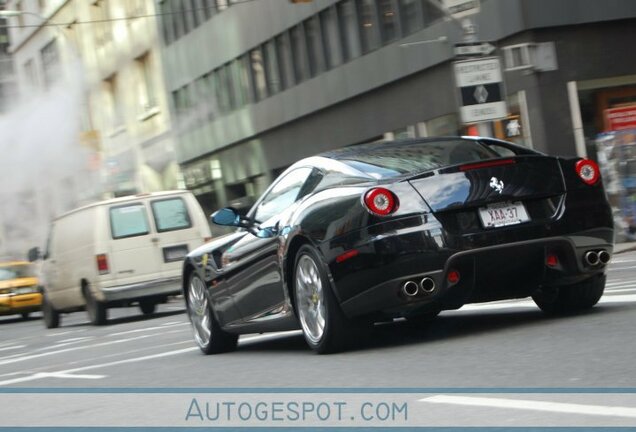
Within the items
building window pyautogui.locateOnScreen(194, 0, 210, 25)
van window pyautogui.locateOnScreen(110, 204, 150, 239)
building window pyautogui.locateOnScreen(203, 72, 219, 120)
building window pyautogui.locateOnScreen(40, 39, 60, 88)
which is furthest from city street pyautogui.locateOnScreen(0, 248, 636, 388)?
building window pyautogui.locateOnScreen(40, 39, 60, 88)

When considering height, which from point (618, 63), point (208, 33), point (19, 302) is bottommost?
point (19, 302)

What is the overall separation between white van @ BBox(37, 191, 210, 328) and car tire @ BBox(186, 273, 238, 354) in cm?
980

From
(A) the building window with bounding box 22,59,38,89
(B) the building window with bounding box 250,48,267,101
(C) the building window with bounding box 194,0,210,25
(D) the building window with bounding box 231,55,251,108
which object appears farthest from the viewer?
(A) the building window with bounding box 22,59,38,89

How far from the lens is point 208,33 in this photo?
44.1m

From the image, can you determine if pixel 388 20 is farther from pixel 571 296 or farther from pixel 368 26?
pixel 571 296

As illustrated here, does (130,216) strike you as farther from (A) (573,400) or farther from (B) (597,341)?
(A) (573,400)

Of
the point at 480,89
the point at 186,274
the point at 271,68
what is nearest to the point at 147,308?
the point at 480,89

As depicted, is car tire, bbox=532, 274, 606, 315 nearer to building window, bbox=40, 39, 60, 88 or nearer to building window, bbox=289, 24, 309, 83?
building window, bbox=289, 24, 309, 83

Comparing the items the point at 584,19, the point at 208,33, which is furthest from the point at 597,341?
the point at 208,33

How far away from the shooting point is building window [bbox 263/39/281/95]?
128 ft

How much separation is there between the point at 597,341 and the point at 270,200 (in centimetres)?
313

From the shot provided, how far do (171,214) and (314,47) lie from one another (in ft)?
49.3

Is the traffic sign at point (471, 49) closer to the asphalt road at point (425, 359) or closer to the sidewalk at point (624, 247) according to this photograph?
the sidewalk at point (624, 247)

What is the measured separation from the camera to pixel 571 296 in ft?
30.9
